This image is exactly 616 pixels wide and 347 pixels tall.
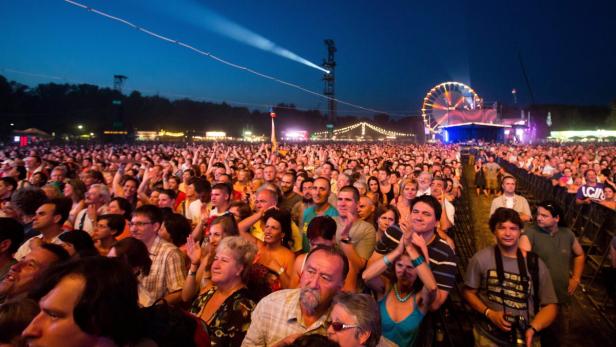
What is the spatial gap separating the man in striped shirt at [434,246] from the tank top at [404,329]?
0.14 metres

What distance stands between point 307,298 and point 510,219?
1.91 m

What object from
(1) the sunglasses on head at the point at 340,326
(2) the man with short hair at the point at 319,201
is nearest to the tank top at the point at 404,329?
(1) the sunglasses on head at the point at 340,326

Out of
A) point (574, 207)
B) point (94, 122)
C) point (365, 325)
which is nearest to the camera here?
point (365, 325)

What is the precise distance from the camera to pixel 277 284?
3.09m

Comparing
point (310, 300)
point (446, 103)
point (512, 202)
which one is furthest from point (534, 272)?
point (446, 103)

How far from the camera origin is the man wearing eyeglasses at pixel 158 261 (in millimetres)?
3055

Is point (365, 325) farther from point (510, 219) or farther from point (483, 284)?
point (510, 219)

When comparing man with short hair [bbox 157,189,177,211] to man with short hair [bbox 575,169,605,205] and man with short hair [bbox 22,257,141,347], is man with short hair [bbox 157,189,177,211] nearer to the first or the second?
man with short hair [bbox 22,257,141,347]

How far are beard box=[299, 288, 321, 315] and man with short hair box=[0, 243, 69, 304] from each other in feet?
5.58

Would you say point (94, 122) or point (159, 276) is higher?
point (94, 122)

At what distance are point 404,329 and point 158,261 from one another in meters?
1.96

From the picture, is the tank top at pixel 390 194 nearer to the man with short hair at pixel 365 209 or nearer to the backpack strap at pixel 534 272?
the man with short hair at pixel 365 209

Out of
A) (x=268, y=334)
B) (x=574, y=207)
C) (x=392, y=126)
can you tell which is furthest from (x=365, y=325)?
(x=392, y=126)

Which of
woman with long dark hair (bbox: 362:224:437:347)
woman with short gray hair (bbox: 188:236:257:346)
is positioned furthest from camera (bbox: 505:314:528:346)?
woman with short gray hair (bbox: 188:236:257:346)
